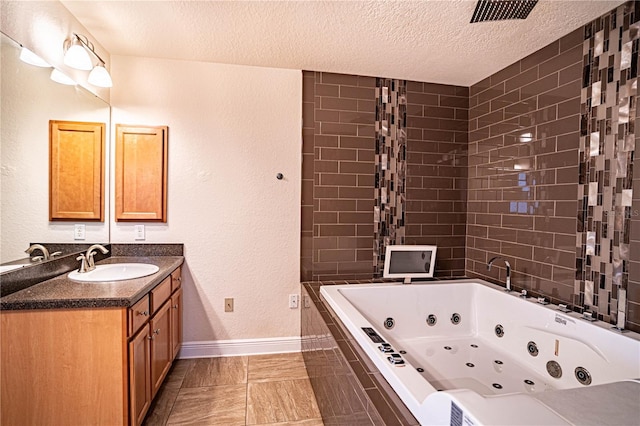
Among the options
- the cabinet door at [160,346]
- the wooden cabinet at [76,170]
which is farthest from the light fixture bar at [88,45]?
the cabinet door at [160,346]

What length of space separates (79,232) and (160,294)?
784 millimetres

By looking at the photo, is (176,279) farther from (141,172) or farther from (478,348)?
(478,348)

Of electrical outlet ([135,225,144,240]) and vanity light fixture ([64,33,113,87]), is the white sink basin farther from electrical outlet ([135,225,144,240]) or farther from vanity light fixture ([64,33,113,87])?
vanity light fixture ([64,33,113,87])

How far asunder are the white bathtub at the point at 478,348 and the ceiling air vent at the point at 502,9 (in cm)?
176

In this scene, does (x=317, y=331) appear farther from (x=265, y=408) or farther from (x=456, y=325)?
(x=456, y=325)

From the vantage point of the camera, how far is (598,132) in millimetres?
1798

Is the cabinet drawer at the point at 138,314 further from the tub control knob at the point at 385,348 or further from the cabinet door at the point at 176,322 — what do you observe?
the tub control knob at the point at 385,348

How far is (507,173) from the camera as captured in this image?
245 centimetres

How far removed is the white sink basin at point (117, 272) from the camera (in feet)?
6.05

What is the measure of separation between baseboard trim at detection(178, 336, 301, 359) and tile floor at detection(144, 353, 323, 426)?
55mm

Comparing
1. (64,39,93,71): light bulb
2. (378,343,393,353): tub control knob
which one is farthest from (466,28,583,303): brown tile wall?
(64,39,93,71): light bulb

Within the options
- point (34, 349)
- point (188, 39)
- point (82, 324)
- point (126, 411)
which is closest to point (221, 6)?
point (188, 39)

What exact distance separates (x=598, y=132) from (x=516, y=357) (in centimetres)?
148

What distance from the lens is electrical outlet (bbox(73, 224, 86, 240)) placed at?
2.11 m
